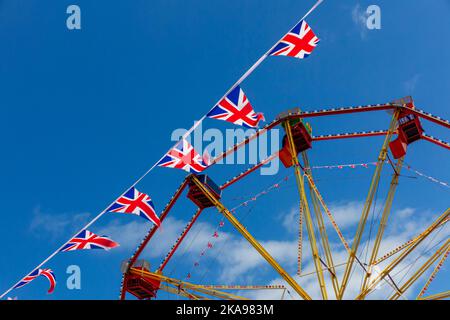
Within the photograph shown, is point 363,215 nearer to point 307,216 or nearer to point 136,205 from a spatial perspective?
point 307,216

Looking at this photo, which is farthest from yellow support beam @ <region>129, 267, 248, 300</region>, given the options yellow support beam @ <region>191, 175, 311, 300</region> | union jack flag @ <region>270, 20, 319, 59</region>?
union jack flag @ <region>270, 20, 319, 59</region>

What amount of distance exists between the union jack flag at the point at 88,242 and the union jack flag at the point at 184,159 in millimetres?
5077

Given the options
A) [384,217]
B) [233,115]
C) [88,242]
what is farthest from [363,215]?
[88,242]

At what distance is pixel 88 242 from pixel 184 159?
690 centimetres

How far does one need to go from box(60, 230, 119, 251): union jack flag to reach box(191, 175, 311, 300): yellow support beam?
27.3 feet

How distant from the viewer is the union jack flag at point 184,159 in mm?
25767

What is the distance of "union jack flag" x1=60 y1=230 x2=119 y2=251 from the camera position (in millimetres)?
24562

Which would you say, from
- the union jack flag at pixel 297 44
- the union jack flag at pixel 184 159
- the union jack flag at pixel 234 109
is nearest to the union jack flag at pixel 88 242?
the union jack flag at pixel 184 159

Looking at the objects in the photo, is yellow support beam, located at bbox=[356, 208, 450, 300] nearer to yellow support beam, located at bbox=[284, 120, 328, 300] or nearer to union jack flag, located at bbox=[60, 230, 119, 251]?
yellow support beam, located at bbox=[284, 120, 328, 300]

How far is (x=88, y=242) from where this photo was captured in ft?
81.4
